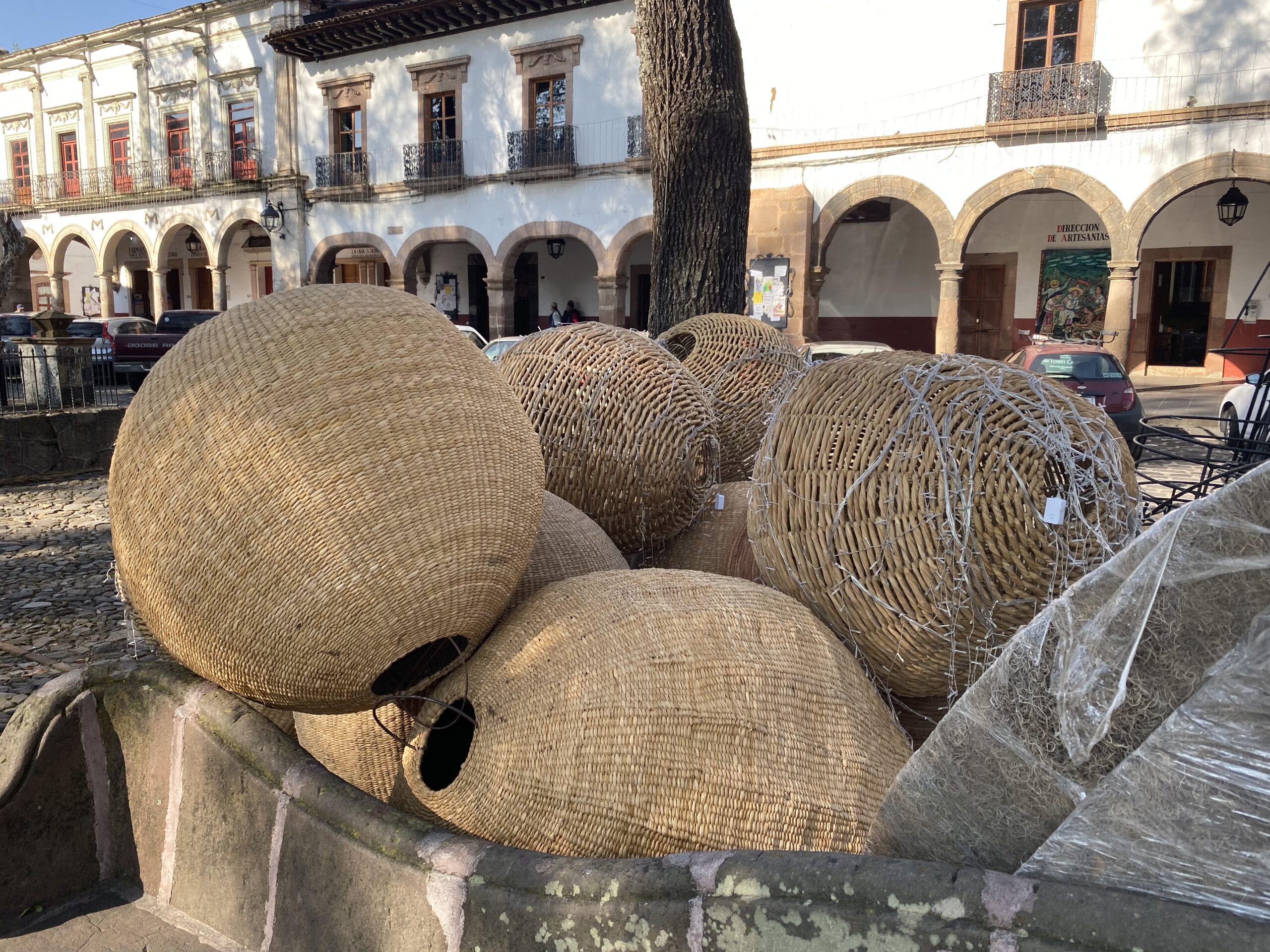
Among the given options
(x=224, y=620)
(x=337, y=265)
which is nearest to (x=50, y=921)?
(x=224, y=620)

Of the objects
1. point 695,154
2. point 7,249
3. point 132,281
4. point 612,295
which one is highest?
point 695,154

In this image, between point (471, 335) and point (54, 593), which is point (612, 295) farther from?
point (54, 593)

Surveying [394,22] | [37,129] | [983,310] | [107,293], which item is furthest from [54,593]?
[37,129]

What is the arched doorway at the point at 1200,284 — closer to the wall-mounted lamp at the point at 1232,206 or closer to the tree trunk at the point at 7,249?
the wall-mounted lamp at the point at 1232,206

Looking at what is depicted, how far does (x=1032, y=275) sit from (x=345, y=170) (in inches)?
633

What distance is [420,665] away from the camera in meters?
1.97

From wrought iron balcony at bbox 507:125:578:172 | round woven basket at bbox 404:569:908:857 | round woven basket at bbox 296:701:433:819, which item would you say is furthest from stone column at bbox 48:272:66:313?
round woven basket at bbox 404:569:908:857

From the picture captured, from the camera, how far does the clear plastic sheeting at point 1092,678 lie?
121 centimetres

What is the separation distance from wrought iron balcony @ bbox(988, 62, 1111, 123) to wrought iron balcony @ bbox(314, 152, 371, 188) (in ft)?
47.7

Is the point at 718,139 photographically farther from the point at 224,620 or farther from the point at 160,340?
the point at 160,340

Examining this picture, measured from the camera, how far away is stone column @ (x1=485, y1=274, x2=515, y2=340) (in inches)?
884

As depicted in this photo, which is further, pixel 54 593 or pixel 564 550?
pixel 54 593

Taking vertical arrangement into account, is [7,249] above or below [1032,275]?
above

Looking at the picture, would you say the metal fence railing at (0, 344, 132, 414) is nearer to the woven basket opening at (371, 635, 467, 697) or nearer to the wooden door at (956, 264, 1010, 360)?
the woven basket opening at (371, 635, 467, 697)
